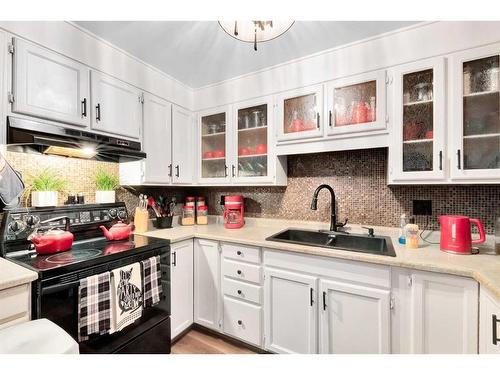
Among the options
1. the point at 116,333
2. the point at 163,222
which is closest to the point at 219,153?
the point at 163,222

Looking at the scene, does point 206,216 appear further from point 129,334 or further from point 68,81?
point 68,81

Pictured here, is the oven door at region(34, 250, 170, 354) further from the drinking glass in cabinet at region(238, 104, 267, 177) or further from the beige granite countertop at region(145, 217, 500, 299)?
the drinking glass in cabinet at region(238, 104, 267, 177)

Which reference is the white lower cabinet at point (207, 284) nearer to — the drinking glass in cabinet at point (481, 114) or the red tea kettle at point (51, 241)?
the red tea kettle at point (51, 241)

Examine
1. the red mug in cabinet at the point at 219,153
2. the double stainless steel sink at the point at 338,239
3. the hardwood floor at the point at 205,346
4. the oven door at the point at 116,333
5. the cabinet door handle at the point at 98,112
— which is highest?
the cabinet door handle at the point at 98,112

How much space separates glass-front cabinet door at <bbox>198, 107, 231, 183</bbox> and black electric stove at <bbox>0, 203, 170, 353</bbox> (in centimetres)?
90

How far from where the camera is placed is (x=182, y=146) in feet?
7.54

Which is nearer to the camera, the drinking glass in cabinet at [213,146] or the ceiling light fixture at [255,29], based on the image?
the ceiling light fixture at [255,29]

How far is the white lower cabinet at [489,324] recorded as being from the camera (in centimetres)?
90

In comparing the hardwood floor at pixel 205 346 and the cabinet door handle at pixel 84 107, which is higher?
the cabinet door handle at pixel 84 107

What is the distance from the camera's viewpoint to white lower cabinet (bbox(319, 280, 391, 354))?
1.24 metres

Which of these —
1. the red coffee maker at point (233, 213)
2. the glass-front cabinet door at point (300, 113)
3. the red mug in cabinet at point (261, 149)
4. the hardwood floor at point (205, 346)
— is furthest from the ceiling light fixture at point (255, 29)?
the hardwood floor at point (205, 346)

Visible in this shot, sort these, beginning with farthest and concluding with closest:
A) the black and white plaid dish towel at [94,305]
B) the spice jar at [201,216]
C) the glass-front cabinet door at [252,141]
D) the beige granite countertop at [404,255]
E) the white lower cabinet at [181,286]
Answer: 1. the spice jar at [201,216]
2. the glass-front cabinet door at [252,141]
3. the white lower cabinet at [181,286]
4. the black and white plaid dish towel at [94,305]
5. the beige granite countertop at [404,255]

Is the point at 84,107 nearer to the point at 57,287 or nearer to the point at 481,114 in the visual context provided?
the point at 57,287

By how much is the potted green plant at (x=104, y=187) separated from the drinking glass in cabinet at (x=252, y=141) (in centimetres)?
112
